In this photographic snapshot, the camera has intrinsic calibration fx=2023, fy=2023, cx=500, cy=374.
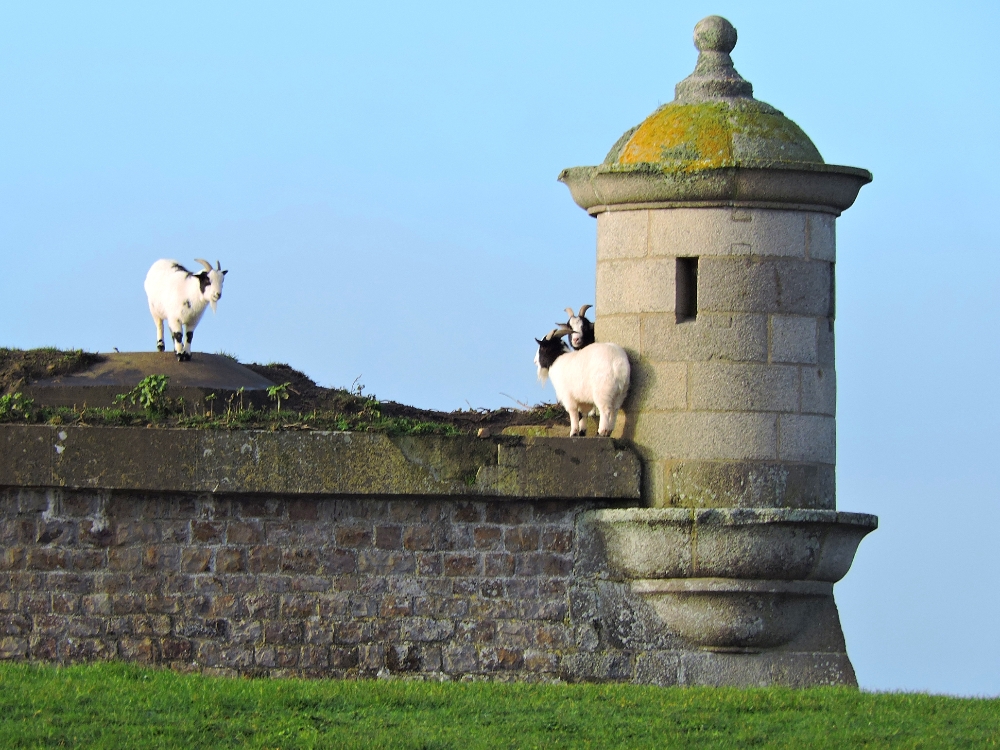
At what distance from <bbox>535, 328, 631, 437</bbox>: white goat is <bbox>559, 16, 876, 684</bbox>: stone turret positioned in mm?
141

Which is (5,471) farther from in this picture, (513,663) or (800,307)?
(800,307)

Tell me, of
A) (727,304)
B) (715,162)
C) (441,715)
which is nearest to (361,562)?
(441,715)

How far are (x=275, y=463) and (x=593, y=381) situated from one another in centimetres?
217

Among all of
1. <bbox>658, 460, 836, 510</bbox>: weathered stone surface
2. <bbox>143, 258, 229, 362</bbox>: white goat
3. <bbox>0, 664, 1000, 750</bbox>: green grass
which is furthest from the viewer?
<bbox>143, 258, 229, 362</bbox>: white goat

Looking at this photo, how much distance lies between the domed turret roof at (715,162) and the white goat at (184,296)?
2.91 meters

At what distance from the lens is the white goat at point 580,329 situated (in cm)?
1400

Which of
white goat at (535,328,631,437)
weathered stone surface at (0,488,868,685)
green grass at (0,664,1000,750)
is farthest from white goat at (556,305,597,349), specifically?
green grass at (0,664,1000,750)

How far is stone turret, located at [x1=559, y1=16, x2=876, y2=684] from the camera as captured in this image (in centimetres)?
1305

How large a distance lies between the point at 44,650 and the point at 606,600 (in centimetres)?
366

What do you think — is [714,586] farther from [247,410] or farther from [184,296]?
[184,296]

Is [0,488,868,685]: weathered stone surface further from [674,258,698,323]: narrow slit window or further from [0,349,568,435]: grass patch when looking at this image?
[674,258,698,323]: narrow slit window

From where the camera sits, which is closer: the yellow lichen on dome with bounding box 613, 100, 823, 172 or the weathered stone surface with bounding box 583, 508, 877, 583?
the weathered stone surface with bounding box 583, 508, 877, 583

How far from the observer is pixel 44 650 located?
13.1 meters

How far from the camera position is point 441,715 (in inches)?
449
